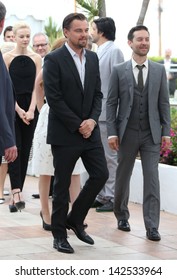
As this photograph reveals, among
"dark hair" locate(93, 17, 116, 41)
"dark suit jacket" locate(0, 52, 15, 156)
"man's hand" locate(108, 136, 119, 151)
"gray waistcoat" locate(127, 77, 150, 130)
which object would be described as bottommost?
"man's hand" locate(108, 136, 119, 151)

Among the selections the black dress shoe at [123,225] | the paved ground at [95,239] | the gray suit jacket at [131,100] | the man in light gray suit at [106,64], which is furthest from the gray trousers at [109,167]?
the gray suit jacket at [131,100]

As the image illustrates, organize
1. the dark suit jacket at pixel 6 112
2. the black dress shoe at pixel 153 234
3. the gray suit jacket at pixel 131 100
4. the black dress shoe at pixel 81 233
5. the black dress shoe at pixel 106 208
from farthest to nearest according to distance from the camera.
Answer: the black dress shoe at pixel 106 208
the gray suit jacket at pixel 131 100
the black dress shoe at pixel 153 234
the black dress shoe at pixel 81 233
the dark suit jacket at pixel 6 112

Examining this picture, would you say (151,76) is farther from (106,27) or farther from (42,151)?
(106,27)

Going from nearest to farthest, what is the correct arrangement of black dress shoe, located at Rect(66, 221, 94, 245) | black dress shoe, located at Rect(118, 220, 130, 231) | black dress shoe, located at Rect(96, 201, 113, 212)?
1. black dress shoe, located at Rect(66, 221, 94, 245)
2. black dress shoe, located at Rect(118, 220, 130, 231)
3. black dress shoe, located at Rect(96, 201, 113, 212)

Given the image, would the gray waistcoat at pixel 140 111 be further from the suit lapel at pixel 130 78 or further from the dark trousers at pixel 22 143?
the dark trousers at pixel 22 143

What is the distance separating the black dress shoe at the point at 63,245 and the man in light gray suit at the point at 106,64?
233cm

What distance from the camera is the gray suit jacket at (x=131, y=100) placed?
27.0 feet

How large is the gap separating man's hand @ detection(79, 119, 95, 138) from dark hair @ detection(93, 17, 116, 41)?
2.76 meters

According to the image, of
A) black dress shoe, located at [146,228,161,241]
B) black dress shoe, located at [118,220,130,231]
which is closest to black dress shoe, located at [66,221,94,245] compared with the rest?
black dress shoe, located at [146,228,161,241]

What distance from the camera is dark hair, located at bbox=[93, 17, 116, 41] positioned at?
988 centimetres

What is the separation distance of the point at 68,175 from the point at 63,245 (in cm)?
61

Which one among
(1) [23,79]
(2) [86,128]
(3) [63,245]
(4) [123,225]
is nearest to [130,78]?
(2) [86,128]

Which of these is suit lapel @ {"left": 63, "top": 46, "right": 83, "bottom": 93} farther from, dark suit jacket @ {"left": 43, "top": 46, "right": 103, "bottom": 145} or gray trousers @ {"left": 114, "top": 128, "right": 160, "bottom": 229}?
gray trousers @ {"left": 114, "top": 128, "right": 160, "bottom": 229}
